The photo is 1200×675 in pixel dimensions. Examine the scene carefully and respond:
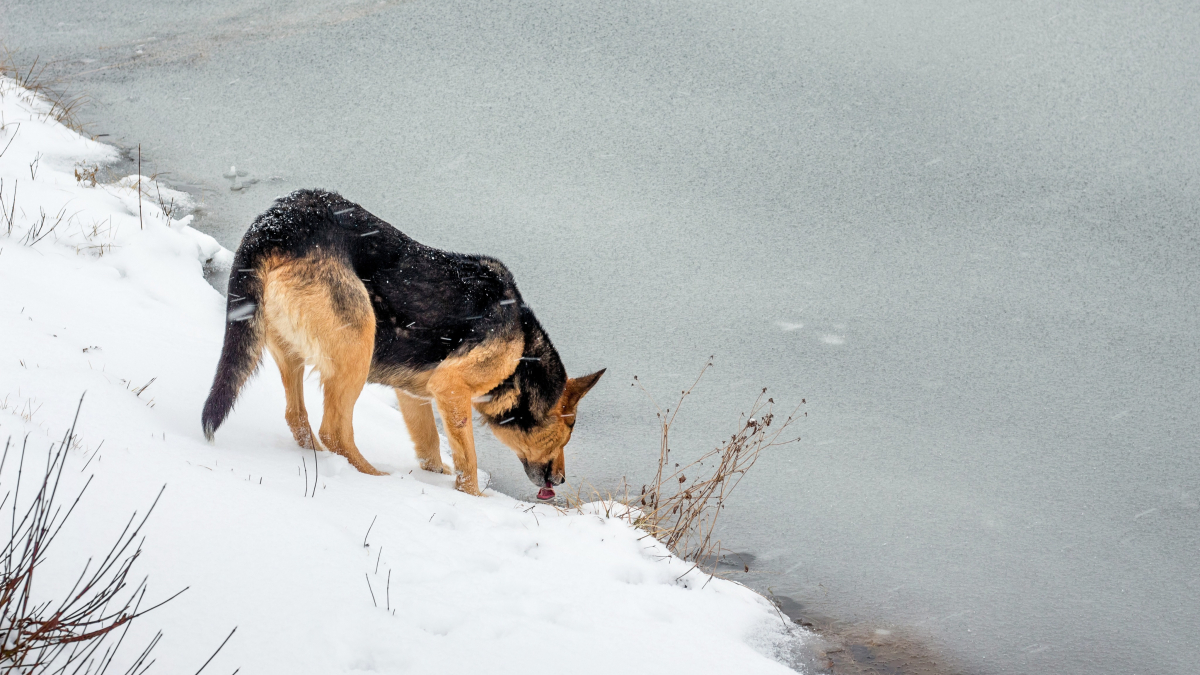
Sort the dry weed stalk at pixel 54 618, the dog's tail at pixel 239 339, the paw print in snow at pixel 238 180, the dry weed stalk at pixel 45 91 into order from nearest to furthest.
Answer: the dry weed stalk at pixel 54 618 → the dog's tail at pixel 239 339 → the paw print in snow at pixel 238 180 → the dry weed stalk at pixel 45 91

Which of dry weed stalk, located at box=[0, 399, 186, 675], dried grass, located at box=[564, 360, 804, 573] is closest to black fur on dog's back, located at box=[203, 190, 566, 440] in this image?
dried grass, located at box=[564, 360, 804, 573]

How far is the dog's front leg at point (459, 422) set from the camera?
495cm

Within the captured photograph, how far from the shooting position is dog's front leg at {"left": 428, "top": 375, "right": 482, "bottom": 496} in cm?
495

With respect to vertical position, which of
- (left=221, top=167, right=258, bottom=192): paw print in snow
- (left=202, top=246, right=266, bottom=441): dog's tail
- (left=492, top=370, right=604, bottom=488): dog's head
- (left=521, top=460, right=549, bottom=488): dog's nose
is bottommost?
(left=521, top=460, right=549, bottom=488): dog's nose

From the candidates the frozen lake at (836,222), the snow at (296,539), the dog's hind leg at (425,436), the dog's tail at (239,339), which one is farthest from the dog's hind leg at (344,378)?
the frozen lake at (836,222)

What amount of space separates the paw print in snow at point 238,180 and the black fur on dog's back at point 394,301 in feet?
15.1

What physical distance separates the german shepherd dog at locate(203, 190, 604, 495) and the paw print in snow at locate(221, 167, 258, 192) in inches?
182

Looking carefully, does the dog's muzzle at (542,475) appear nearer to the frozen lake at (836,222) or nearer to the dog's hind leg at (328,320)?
the frozen lake at (836,222)

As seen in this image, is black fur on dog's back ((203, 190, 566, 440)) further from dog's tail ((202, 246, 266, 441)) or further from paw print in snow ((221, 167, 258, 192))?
paw print in snow ((221, 167, 258, 192))

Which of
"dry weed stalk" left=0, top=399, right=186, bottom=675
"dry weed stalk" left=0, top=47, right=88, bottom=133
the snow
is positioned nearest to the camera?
"dry weed stalk" left=0, top=399, right=186, bottom=675

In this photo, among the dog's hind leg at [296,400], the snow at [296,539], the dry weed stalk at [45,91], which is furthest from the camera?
the dry weed stalk at [45,91]

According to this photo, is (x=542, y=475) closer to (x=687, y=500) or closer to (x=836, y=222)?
(x=687, y=500)

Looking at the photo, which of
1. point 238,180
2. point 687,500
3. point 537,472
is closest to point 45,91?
point 238,180

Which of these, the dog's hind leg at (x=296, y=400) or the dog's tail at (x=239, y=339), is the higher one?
the dog's tail at (x=239, y=339)
